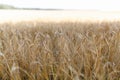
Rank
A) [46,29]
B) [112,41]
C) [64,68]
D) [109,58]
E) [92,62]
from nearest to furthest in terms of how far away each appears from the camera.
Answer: [64,68] < [92,62] < [109,58] < [112,41] < [46,29]

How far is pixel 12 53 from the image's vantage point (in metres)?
1.13

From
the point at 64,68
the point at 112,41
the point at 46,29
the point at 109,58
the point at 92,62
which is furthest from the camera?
the point at 46,29

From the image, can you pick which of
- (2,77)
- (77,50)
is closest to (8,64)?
(2,77)

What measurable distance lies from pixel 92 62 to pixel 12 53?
0.36 m

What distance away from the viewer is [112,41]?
129 cm

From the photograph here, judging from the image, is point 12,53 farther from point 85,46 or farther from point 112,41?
point 112,41

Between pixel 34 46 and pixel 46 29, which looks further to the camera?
pixel 46 29

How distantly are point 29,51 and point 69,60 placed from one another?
23cm

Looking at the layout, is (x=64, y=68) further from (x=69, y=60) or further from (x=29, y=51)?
(x=29, y=51)

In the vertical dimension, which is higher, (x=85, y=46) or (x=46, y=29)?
(x=85, y=46)

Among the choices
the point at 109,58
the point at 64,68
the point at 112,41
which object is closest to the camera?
the point at 64,68

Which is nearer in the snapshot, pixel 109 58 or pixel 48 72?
pixel 48 72

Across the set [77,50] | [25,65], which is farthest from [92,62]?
[25,65]

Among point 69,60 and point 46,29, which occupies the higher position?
point 69,60
